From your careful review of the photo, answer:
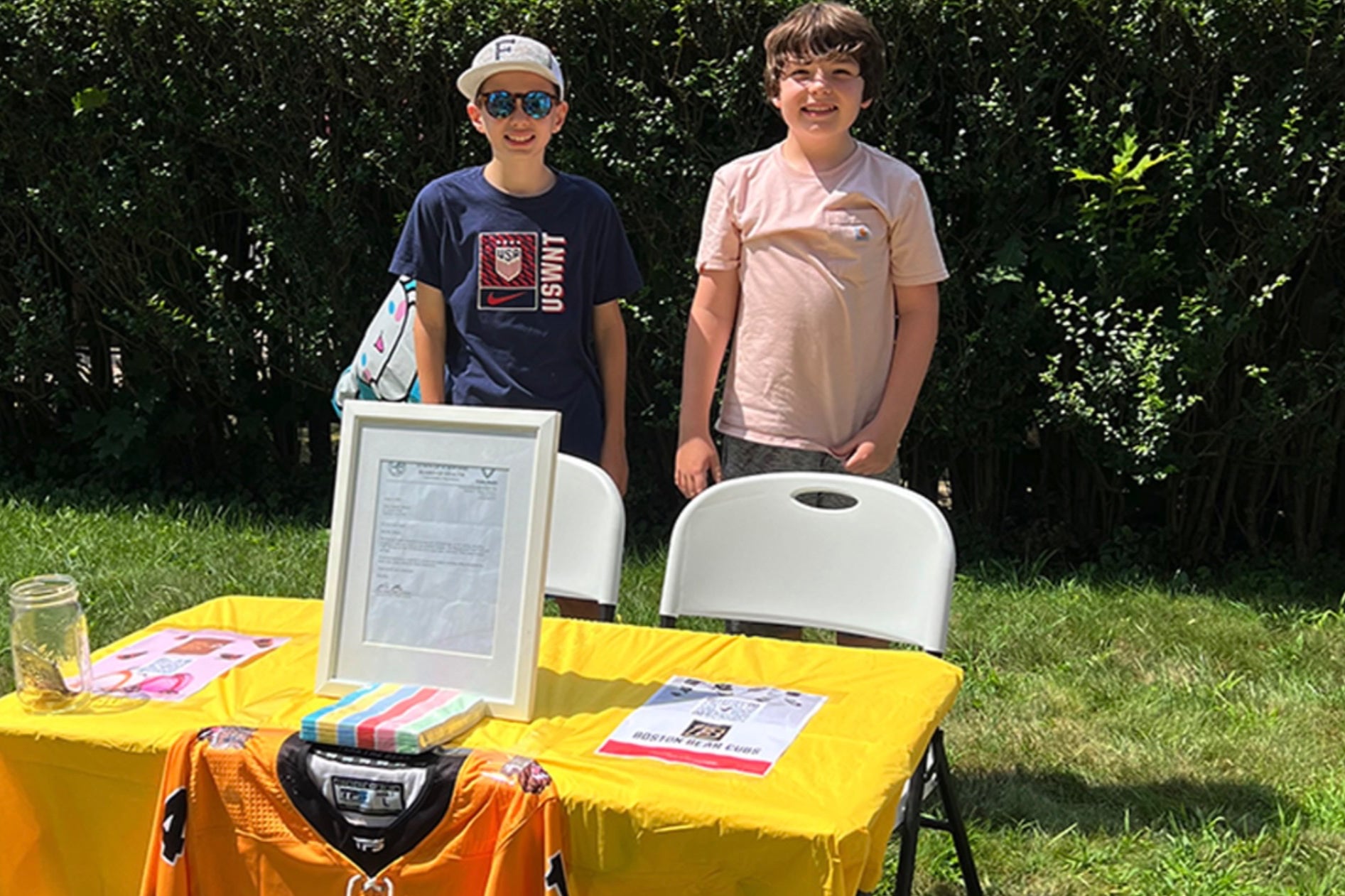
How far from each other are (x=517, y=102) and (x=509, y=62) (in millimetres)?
90

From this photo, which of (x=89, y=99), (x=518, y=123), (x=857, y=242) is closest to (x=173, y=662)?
(x=518, y=123)

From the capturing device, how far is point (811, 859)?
161cm

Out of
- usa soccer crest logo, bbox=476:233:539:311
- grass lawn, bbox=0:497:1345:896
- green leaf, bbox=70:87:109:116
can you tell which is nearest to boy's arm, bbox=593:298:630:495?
usa soccer crest logo, bbox=476:233:539:311

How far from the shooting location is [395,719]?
6.12 feet

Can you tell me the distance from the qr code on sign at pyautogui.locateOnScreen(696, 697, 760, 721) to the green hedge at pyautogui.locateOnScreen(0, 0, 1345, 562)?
308cm

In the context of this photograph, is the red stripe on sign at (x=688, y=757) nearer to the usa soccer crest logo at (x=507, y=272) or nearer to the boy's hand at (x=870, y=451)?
the boy's hand at (x=870, y=451)

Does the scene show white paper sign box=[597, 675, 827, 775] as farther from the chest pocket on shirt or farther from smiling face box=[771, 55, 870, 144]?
smiling face box=[771, 55, 870, 144]

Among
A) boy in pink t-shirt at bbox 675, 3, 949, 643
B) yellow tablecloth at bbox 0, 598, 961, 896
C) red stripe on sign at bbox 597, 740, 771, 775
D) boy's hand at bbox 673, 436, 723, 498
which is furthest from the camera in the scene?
boy's hand at bbox 673, 436, 723, 498

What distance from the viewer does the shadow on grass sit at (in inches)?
128

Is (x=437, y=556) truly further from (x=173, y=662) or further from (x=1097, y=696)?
(x=1097, y=696)

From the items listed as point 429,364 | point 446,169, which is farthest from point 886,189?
point 446,169

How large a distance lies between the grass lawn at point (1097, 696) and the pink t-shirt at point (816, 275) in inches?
39.7

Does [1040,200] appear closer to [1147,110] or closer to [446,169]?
[1147,110]

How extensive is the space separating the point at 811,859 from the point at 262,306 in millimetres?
4566
